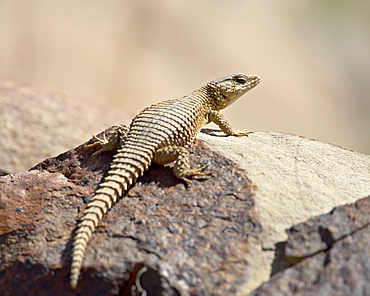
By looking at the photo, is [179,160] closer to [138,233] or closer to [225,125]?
[138,233]

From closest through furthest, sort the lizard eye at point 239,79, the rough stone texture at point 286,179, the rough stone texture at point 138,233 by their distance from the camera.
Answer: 1. the rough stone texture at point 138,233
2. the rough stone texture at point 286,179
3. the lizard eye at point 239,79

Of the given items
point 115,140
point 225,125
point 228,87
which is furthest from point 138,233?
point 228,87

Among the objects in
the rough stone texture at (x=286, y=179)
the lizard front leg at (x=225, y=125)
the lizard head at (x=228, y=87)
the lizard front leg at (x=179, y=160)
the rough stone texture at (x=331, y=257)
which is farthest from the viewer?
the lizard head at (x=228, y=87)

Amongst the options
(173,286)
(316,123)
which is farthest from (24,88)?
(316,123)

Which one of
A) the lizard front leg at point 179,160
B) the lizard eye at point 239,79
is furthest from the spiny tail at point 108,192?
the lizard eye at point 239,79

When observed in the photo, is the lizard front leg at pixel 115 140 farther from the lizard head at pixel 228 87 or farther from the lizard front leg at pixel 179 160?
the lizard head at pixel 228 87

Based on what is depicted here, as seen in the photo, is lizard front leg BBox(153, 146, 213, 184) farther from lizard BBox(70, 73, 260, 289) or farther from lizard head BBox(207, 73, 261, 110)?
lizard head BBox(207, 73, 261, 110)

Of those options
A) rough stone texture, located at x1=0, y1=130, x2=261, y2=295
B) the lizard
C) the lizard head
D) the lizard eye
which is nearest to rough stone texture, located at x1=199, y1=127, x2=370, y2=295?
rough stone texture, located at x1=0, y1=130, x2=261, y2=295
